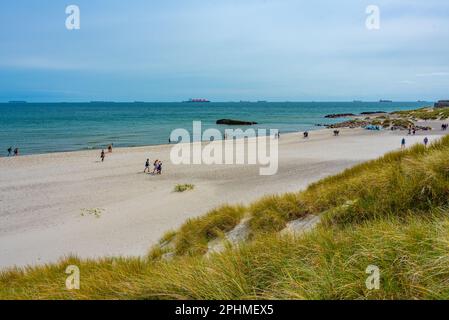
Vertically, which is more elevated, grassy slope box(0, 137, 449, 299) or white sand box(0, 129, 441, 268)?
grassy slope box(0, 137, 449, 299)

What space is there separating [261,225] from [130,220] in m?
7.93

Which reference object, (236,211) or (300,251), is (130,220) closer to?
(236,211)

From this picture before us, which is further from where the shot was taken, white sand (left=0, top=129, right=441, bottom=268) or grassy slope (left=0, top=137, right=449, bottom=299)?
white sand (left=0, top=129, right=441, bottom=268)

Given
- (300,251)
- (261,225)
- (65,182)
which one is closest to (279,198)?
(261,225)

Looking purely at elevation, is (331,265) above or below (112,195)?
above

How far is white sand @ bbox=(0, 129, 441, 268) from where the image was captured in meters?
11.8

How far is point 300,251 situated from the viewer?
13.5ft

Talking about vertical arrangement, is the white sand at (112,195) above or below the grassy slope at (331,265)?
below

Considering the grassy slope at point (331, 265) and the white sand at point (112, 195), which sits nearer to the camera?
the grassy slope at point (331, 265)

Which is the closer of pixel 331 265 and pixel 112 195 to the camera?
pixel 331 265

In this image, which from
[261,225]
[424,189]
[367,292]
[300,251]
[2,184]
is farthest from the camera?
[2,184]

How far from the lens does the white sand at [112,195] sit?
11.8 m

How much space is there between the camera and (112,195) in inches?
736
